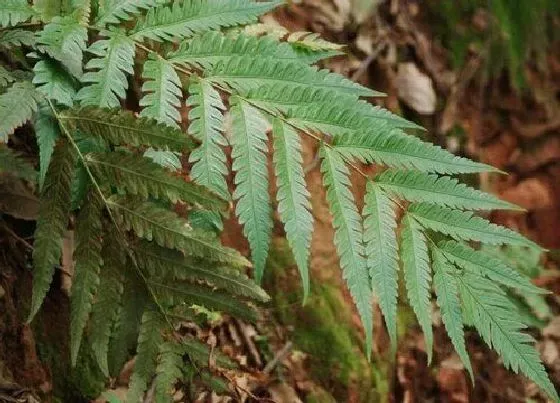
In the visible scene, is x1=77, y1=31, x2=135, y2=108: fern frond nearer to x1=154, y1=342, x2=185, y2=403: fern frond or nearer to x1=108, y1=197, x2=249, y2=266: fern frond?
x1=108, y1=197, x2=249, y2=266: fern frond

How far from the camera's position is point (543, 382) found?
145 centimetres

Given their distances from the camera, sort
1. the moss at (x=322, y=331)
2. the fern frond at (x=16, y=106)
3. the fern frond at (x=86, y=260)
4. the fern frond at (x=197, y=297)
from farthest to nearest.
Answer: the moss at (x=322, y=331), the fern frond at (x=197, y=297), the fern frond at (x=86, y=260), the fern frond at (x=16, y=106)

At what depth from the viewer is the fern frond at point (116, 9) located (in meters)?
1.53

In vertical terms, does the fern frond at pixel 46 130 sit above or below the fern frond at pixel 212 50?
below

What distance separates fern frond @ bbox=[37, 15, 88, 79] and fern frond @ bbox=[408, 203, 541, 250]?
799mm

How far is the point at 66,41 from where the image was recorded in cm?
143

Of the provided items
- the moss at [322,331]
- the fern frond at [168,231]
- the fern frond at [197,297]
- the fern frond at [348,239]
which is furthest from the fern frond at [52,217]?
the moss at [322,331]

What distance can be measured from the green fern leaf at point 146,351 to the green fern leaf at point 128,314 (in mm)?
Result: 29

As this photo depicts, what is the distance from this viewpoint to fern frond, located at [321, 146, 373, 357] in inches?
56.0

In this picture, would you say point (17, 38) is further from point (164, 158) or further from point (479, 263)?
point (479, 263)

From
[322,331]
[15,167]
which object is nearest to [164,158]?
[15,167]

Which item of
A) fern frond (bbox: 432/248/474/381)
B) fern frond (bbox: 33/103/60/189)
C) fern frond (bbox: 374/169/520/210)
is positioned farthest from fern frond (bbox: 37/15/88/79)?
fern frond (bbox: 432/248/474/381)

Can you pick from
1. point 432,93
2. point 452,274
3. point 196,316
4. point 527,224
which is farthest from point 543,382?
point 527,224

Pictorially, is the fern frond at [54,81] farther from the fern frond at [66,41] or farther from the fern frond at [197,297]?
the fern frond at [197,297]
